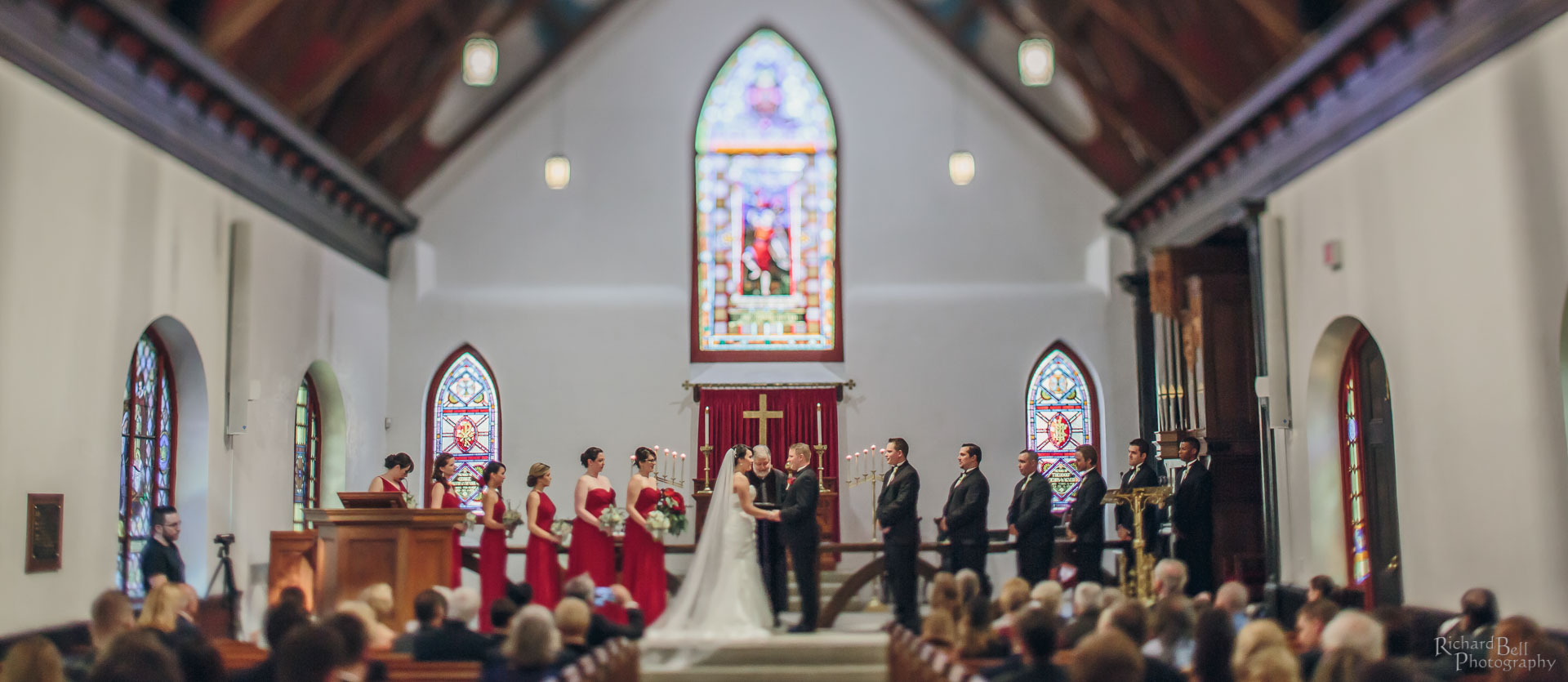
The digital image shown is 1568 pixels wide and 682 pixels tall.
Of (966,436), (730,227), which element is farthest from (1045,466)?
(730,227)

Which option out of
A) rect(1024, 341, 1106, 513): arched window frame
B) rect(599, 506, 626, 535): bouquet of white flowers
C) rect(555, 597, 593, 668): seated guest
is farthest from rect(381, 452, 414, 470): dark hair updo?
rect(1024, 341, 1106, 513): arched window frame

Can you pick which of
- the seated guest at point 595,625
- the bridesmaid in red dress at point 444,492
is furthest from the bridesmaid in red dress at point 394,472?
the seated guest at point 595,625

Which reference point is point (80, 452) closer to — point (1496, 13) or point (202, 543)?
point (202, 543)

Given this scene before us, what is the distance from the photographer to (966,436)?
13133mm

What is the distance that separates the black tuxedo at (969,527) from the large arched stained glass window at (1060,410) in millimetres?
4479

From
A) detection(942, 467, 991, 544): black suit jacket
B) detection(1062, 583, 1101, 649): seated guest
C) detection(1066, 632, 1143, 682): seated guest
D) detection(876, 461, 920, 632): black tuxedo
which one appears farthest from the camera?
detection(942, 467, 991, 544): black suit jacket

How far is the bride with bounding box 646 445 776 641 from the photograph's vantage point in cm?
833

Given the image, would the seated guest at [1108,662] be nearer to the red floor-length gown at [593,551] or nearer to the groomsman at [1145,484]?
the red floor-length gown at [593,551]

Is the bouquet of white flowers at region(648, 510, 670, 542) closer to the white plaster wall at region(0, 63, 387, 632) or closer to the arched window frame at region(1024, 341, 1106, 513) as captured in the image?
the white plaster wall at region(0, 63, 387, 632)

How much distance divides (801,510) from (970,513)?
42.9 inches

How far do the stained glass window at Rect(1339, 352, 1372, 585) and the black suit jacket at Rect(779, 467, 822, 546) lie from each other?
146 inches

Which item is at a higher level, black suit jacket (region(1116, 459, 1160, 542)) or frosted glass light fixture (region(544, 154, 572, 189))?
frosted glass light fixture (region(544, 154, 572, 189))

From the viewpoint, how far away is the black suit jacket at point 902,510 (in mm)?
8508

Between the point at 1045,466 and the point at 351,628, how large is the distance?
32.6ft
